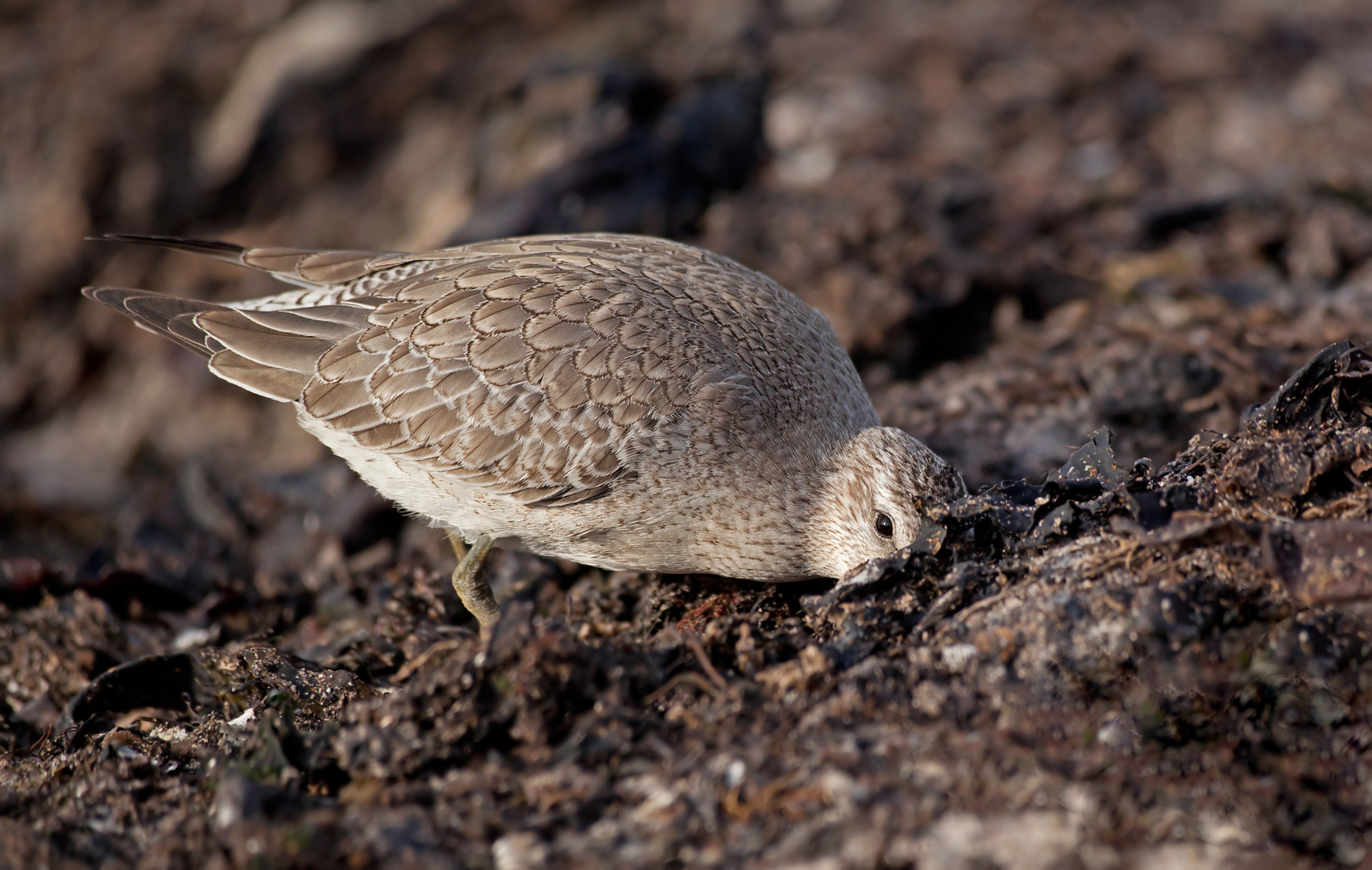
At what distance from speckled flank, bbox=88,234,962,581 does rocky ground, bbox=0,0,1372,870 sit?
0.38 meters

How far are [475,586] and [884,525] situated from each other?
6.14ft

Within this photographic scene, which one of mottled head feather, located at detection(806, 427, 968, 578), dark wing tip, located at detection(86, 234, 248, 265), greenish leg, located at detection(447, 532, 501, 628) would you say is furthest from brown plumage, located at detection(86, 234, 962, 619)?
dark wing tip, located at detection(86, 234, 248, 265)

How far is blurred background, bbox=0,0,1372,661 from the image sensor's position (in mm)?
5555

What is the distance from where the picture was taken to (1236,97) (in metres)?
7.86

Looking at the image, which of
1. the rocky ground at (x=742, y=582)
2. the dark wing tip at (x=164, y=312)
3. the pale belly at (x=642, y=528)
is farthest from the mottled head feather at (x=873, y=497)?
the dark wing tip at (x=164, y=312)

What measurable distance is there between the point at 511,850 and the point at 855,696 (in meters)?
1.07

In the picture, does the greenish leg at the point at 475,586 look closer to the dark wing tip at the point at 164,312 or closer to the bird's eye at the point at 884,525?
the dark wing tip at the point at 164,312

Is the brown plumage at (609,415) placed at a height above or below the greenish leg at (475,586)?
above

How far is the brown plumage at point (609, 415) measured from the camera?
13.4ft

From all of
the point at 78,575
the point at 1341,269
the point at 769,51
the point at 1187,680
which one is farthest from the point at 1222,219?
the point at 78,575

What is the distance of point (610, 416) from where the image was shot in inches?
160

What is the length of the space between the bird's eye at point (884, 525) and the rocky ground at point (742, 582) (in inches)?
12.6

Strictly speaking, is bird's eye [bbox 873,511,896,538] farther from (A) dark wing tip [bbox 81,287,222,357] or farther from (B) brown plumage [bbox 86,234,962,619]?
(A) dark wing tip [bbox 81,287,222,357]

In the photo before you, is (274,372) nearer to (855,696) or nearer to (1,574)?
(1,574)
